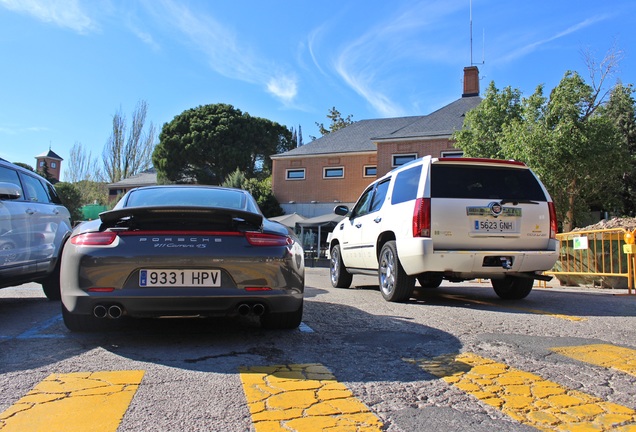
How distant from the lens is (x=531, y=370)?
10.2 ft

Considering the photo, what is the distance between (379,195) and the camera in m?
7.25

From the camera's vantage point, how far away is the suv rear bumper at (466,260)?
18.1 feet

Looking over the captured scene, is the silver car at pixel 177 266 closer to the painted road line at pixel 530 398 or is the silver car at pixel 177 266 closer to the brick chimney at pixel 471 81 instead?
the painted road line at pixel 530 398

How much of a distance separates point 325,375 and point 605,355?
2089mm

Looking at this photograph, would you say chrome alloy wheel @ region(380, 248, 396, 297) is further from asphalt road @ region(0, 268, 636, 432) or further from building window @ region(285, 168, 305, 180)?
building window @ region(285, 168, 305, 180)

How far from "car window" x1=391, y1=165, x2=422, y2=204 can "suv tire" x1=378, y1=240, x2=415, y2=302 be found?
60cm

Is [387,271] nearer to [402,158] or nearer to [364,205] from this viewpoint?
[364,205]

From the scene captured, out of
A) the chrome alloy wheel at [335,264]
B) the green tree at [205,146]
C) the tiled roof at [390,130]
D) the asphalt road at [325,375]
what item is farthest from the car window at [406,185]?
the green tree at [205,146]

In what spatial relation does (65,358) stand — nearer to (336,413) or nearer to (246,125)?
(336,413)

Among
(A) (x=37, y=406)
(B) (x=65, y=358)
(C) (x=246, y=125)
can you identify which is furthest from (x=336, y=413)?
(C) (x=246, y=125)

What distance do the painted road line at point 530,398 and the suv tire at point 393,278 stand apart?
2.65 metres

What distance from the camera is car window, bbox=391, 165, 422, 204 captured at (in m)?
5.97

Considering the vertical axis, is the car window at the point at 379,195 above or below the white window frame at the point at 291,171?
below

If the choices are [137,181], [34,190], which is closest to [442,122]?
[34,190]
